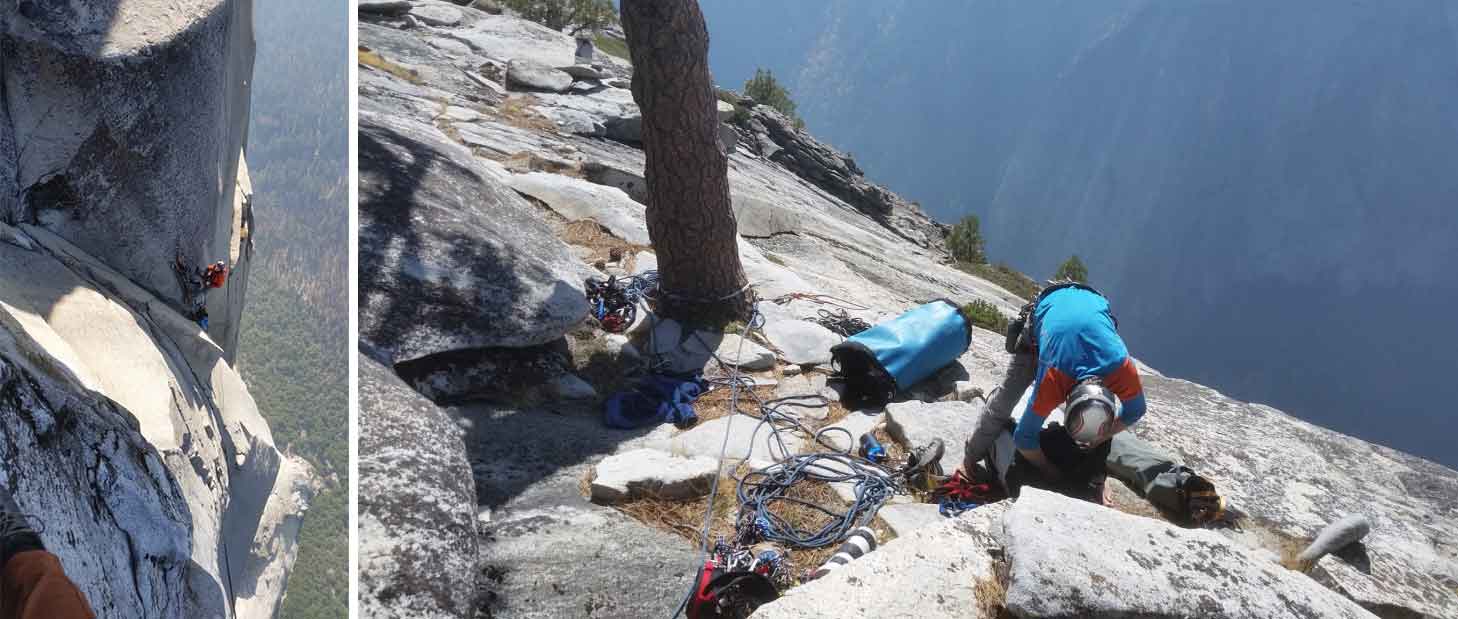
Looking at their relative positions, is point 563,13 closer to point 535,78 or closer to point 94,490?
point 535,78

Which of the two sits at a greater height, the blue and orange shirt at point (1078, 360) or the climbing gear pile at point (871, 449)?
the blue and orange shirt at point (1078, 360)

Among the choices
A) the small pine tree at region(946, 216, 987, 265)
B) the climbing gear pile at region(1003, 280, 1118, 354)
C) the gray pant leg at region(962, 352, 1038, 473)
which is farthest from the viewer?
the small pine tree at region(946, 216, 987, 265)

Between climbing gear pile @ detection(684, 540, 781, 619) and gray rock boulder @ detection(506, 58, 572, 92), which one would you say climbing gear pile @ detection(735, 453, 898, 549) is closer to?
climbing gear pile @ detection(684, 540, 781, 619)

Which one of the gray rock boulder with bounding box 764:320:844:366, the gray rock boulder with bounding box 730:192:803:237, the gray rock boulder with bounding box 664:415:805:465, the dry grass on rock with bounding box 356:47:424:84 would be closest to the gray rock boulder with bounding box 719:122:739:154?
the gray rock boulder with bounding box 730:192:803:237

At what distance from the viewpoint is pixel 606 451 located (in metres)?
6.42

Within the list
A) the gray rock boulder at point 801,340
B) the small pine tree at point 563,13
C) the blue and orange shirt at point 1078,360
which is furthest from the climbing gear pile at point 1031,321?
the small pine tree at point 563,13

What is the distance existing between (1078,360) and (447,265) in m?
4.93

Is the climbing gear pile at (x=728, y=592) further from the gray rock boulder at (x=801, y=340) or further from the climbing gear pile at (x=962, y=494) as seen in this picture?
the gray rock boulder at (x=801, y=340)

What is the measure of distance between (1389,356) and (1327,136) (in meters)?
22.2

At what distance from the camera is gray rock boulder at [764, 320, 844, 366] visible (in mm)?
8844

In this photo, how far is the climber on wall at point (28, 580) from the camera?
7.14 ft

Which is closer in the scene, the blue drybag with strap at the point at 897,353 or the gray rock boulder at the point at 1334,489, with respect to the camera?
the gray rock boulder at the point at 1334,489

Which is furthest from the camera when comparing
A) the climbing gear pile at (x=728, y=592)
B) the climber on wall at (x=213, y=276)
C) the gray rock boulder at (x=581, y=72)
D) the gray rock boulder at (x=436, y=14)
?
the gray rock boulder at (x=436, y=14)

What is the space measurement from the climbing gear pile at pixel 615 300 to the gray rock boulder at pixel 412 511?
334 centimetres
